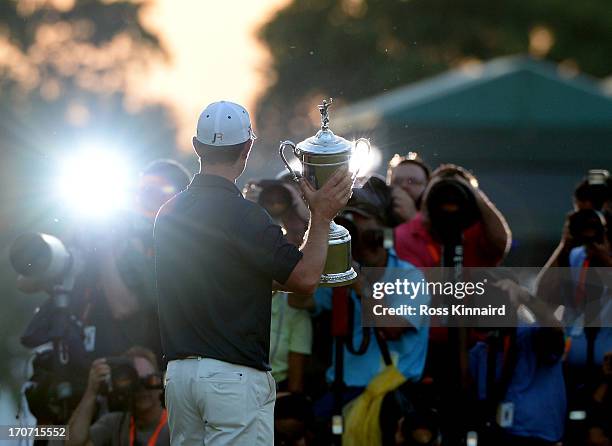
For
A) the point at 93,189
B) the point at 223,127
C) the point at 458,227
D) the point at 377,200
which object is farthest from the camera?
the point at 93,189

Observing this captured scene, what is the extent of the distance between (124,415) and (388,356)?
4.45ft

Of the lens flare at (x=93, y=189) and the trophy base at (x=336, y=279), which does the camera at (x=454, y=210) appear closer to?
the trophy base at (x=336, y=279)

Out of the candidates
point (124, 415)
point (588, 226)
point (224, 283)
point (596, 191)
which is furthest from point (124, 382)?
point (596, 191)

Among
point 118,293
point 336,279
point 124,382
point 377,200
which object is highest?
point 377,200

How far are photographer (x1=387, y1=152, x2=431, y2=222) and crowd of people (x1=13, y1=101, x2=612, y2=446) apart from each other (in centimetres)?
34

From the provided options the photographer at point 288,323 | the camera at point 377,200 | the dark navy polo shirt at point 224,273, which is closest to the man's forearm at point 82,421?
the photographer at point 288,323

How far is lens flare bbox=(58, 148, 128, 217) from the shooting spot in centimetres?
678

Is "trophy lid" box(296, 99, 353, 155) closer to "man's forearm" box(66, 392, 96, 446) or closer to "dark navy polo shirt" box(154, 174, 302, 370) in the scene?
"dark navy polo shirt" box(154, 174, 302, 370)

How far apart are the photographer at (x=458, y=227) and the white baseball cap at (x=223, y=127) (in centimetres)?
193

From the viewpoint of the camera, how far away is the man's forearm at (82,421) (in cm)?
620

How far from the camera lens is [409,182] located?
23.2 ft

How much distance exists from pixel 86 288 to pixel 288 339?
1.11 m

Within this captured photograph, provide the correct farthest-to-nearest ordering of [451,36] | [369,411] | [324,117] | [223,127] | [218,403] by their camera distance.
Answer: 1. [451,36]
2. [369,411]
3. [324,117]
4. [223,127]
5. [218,403]

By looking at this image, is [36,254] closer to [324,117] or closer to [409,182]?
[324,117]
